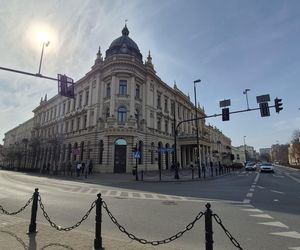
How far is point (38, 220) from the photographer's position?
25.4ft

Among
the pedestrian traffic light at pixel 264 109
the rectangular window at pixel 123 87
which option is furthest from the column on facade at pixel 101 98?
the pedestrian traffic light at pixel 264 109

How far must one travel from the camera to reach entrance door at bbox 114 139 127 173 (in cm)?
3397

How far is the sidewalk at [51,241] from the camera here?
16.5ft

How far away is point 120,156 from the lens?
112ft

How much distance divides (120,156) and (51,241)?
2888 cm

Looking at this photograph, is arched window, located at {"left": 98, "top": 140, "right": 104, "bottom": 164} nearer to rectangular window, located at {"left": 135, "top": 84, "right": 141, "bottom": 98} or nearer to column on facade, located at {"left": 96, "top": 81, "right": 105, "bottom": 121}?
column on facade, located at {"left": 96, "top": 81, "right": 105, "bottom": 121}

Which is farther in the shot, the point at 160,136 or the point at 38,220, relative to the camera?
the point at 160,136

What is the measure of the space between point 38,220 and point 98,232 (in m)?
3.66

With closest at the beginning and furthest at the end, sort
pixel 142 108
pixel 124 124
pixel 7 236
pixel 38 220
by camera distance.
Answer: pixel 7 236 < pixel 38 220 < pixel 124 124 < pixel 142 108

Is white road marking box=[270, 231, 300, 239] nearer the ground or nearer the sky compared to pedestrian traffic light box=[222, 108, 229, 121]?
nearer the ground

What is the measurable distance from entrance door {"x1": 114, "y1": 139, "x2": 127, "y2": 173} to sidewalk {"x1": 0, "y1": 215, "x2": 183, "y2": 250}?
90.7 ft

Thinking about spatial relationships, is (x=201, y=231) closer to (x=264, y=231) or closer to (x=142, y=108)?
(x=264, y=231)

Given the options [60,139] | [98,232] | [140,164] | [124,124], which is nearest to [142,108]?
[124,124]

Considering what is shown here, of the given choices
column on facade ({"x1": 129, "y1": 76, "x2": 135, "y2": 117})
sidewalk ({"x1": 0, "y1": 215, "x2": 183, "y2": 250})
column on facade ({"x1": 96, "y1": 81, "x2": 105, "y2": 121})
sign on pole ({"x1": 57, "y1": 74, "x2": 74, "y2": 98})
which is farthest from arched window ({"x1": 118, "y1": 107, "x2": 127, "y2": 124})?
sidewalk ({"x1": 0, "y1": 215, "x2": 183, "y2": 250})
